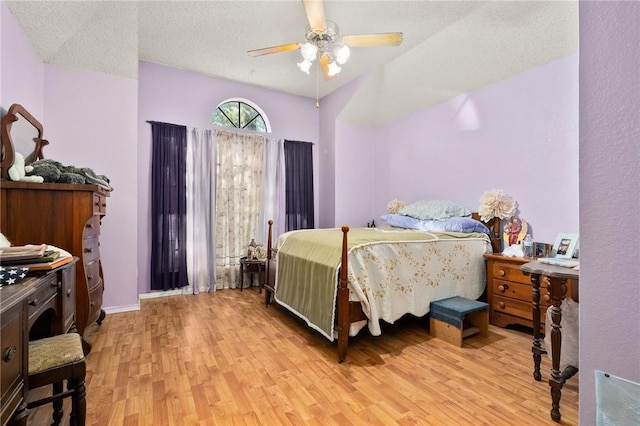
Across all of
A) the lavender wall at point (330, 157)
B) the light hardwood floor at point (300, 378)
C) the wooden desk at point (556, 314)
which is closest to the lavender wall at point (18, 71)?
the light hardwood floor at point (300, 378)

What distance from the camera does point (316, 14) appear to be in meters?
2.27

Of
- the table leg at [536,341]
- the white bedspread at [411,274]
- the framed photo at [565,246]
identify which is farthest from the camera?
Result: the framed photo at [565,246]

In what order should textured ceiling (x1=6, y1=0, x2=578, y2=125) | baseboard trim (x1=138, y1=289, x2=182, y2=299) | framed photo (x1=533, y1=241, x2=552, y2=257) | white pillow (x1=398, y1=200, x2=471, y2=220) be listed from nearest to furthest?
textured ceiling (x1=6, y1=0, x2=578, y2=125)
framed photo (x1=533, y1=241, x2=552, y2=257)
white pillow (x1=398, y1=200, x2=471, y2=220)
baseboard trim (x1=138, y1=289, x2=182, y2=299)

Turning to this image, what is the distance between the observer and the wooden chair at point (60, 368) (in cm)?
112

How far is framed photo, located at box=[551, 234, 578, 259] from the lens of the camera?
2.39 meters

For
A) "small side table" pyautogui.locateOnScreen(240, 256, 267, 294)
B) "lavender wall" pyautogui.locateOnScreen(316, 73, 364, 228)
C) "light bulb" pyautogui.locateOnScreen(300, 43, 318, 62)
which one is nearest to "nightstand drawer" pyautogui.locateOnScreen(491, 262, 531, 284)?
"lavender wall" pyautogui.locateOnScreen(316, 73, 364, 228)

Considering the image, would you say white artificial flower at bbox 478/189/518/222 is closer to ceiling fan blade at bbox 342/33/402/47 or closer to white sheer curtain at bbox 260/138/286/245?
ceiling fan blade at bbox 342/33/402/47

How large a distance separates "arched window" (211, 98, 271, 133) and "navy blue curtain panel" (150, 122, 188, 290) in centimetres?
63

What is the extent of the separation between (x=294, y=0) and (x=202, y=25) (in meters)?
1.06

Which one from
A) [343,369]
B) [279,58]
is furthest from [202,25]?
[343,369]

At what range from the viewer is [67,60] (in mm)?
2973

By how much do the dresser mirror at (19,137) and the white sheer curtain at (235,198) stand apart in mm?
1896

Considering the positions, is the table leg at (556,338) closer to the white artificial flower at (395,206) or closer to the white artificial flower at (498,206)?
the white artificial flower at (498,206)

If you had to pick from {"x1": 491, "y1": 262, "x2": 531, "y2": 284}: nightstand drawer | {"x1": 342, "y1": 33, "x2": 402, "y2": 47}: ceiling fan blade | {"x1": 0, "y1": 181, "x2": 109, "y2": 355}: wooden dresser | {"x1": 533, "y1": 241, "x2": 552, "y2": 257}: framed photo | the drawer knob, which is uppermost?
{"x1": 342, "y1": 33, "x2": 402, "y2": 47}: ceiling fan blade
